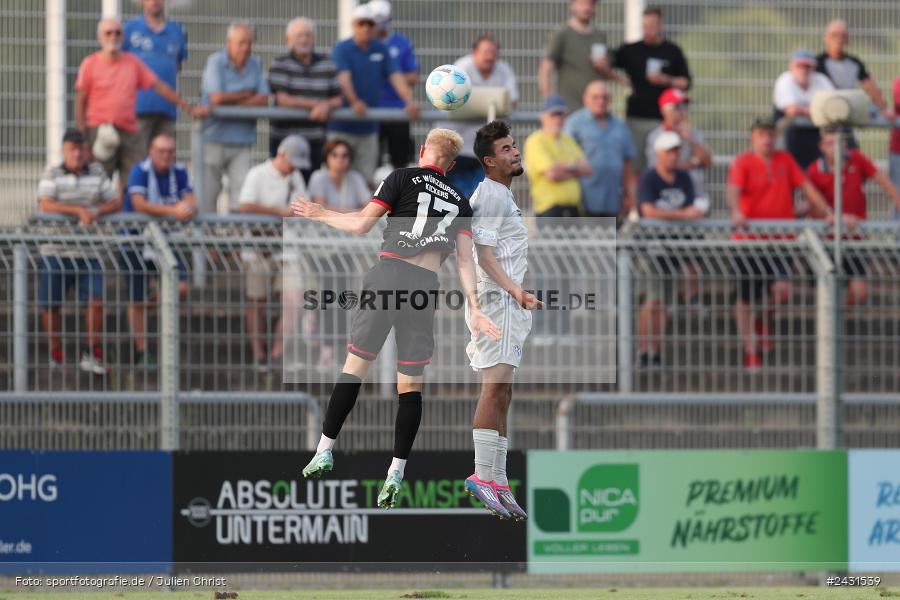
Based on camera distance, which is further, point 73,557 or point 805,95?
point 805,95

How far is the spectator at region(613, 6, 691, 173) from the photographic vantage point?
1745 cm

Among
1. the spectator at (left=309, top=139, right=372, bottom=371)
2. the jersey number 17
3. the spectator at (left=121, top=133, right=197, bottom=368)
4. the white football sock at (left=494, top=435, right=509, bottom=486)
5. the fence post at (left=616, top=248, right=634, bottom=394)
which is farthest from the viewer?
the spectator at (left=309, top=139, right=372, bottom=371)

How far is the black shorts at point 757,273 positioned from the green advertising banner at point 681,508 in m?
1.35

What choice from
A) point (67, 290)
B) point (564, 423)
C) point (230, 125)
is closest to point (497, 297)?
point (564, 423)

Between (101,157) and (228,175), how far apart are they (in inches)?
47.8

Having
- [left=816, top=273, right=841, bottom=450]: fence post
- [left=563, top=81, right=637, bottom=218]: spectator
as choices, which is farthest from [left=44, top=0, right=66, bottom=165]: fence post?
[left=816, top=273, right=841, bottom=450]: fence post

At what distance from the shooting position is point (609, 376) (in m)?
14.2

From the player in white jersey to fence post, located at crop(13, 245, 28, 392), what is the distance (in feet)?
13.9

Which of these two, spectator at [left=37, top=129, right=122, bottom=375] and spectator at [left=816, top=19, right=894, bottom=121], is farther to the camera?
spectator at [left=816, top=19, right=894, bottom=121]

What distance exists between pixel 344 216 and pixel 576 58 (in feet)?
23.8

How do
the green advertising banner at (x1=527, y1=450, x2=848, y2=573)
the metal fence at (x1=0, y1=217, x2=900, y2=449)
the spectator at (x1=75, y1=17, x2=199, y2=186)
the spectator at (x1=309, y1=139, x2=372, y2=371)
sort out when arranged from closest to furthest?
1. the metal fence at (x1=0, y1=217, x2=900, y2=449)
2. the green advertising banner at (x1=527, y1=450, x2=848, y2=573)
3. the spectator at (x1=309, y1=139, x2=372, y2=371)
4. the spectator at (x1=75, y1=17, x2=199, y2=186)

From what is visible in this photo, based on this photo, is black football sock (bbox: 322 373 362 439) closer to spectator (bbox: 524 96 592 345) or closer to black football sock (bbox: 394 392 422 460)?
black football sock (bbox: 394 392 422 460)

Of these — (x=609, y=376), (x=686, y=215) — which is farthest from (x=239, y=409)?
(x=686, y=215)

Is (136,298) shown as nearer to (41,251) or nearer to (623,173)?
(41,251)
